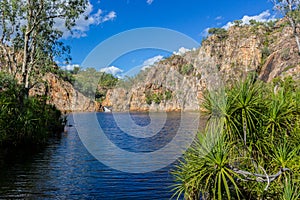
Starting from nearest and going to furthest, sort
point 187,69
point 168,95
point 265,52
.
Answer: point 265,52 → point 168,95 → point 187,69

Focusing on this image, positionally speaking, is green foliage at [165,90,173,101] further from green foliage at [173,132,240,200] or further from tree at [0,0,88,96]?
green foliage at [173,132,240,200]

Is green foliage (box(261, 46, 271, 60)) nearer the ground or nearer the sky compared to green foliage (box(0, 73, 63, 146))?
nearer the sky

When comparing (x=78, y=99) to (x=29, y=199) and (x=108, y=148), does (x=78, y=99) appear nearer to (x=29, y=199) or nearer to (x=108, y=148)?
(x=108, y=148)

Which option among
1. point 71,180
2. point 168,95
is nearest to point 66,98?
point 168,95

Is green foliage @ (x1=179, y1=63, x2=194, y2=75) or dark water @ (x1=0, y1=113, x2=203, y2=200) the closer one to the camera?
dark water @ (x1=0, y1=113, x2=203, y2=200)

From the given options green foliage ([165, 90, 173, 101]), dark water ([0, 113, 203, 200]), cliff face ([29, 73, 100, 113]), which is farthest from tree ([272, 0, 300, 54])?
green foliage ([165, 90, 173, 101])

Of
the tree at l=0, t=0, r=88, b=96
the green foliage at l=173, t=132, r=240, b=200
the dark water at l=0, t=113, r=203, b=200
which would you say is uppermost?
the tree at l=0, t=0, r=88, b=96

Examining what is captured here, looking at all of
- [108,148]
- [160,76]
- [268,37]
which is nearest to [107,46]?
[108,148]

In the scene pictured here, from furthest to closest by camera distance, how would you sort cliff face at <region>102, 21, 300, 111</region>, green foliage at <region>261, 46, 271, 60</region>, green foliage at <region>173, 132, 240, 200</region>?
green foliage at <region>261, 46, 271, 60</region> → cliff face at <region>102, 21, 300, 111</region> → green foliage at <region>173, 132, 240, 200</region>

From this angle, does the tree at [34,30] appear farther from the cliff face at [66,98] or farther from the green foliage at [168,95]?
the green foliage at [168,95]

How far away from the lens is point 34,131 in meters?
29.4

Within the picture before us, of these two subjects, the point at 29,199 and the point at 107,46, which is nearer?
the point at 29,199

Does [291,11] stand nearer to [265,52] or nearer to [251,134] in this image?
[251,134]

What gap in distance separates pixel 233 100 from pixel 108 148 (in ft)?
80.2
